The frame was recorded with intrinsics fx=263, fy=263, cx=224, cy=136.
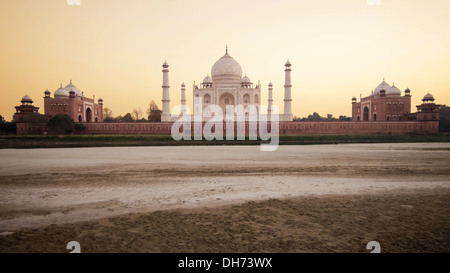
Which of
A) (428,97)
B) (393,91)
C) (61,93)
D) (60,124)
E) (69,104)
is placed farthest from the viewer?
(393,91)

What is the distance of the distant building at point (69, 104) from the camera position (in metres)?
33.2

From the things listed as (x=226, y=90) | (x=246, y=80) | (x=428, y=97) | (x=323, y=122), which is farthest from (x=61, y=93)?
(x=428, y=97)

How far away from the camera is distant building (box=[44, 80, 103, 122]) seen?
33250mm

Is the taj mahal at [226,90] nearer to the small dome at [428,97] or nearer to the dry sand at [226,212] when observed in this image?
the small dome at [428,97]

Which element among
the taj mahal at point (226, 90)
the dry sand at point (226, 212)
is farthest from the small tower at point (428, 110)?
the dry sand at point (226, 212)

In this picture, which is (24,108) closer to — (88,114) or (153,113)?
(88,114)

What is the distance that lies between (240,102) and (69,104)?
73.6 ft

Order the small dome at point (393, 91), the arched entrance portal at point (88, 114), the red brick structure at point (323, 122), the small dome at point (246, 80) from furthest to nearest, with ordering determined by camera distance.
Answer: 1. the small dome at point (246, 80)
2. the arched entrance portal at point (88, 114)
3. the small dome at point (393, 91)
4. the red brick structure at point (323, 122)

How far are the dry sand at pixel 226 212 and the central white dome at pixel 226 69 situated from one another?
107 feet

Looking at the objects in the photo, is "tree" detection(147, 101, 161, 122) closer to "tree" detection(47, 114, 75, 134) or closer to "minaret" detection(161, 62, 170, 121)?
"minaret" detection(161, 62, 170, 121)

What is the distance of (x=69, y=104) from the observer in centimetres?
3319

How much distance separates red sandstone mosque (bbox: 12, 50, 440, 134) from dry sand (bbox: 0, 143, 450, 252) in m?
23.5

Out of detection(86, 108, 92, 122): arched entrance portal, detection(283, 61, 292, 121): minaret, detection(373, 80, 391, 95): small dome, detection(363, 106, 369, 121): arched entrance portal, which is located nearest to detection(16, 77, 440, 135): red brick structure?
detection(86, 108, 92, 122): arched entrance portal
